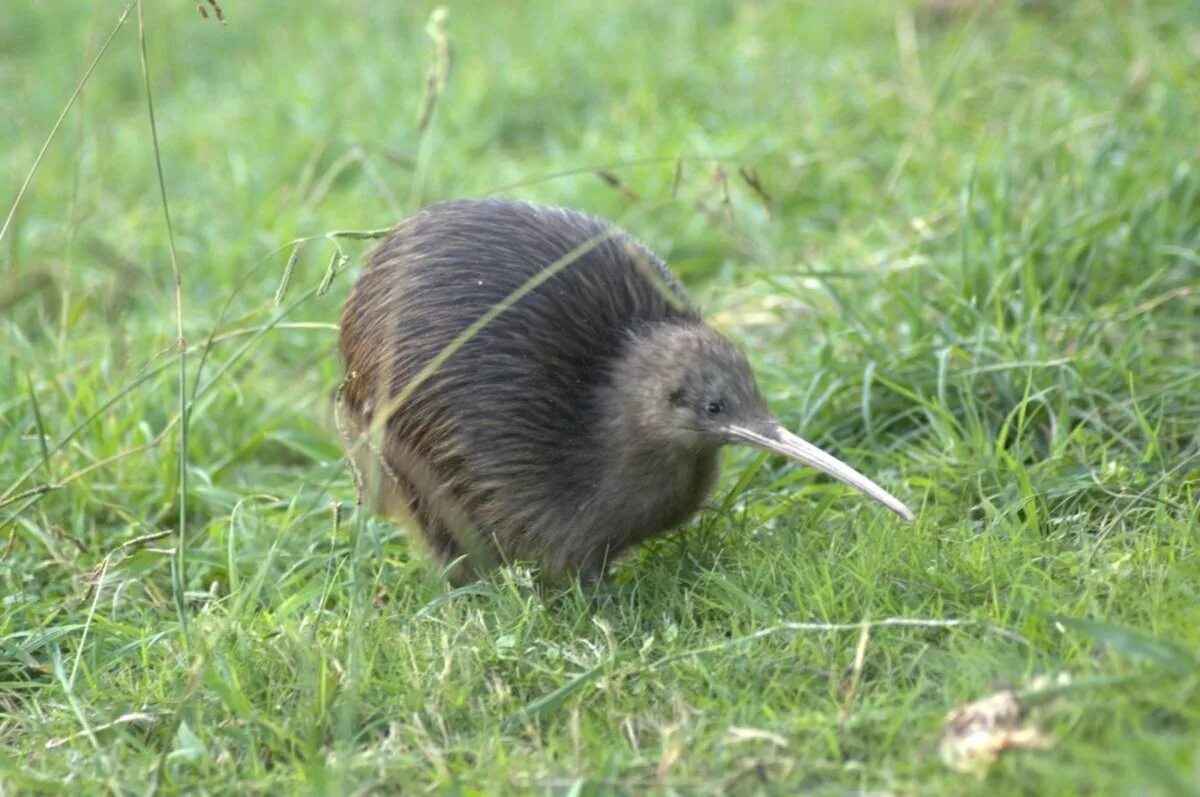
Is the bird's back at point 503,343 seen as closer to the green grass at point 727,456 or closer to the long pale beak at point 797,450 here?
the green grass at point 727,456

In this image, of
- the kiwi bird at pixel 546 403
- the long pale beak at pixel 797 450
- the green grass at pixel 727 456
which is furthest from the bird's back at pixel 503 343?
the long pale beak at pixel 797 450

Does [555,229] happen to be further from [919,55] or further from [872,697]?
[919,55]

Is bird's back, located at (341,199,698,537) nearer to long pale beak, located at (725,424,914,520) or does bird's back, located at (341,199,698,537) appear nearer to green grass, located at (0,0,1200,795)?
green grass, located at (0,0,1200,795)

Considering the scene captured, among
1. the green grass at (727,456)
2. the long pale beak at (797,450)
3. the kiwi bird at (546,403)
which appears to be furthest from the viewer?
the kiwi bird at (546,403)

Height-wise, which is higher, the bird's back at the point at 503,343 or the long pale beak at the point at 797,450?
the bird's back at the point at 503,343

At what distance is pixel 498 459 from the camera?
11.4 feet

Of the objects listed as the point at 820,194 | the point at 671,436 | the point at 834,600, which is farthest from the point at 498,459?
the point at 820,194

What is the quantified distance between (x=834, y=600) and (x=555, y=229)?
1130 millimetres

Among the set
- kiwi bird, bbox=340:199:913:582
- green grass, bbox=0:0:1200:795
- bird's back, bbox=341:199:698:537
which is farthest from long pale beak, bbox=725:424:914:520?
bird's back, bbox=341:199:698:537

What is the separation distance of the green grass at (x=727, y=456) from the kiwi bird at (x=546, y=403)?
0.49 feet

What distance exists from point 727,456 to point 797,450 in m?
0.87

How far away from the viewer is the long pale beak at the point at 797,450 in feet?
10.7

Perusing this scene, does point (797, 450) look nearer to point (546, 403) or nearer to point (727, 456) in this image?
point (546, 403)

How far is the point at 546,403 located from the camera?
137 inches
